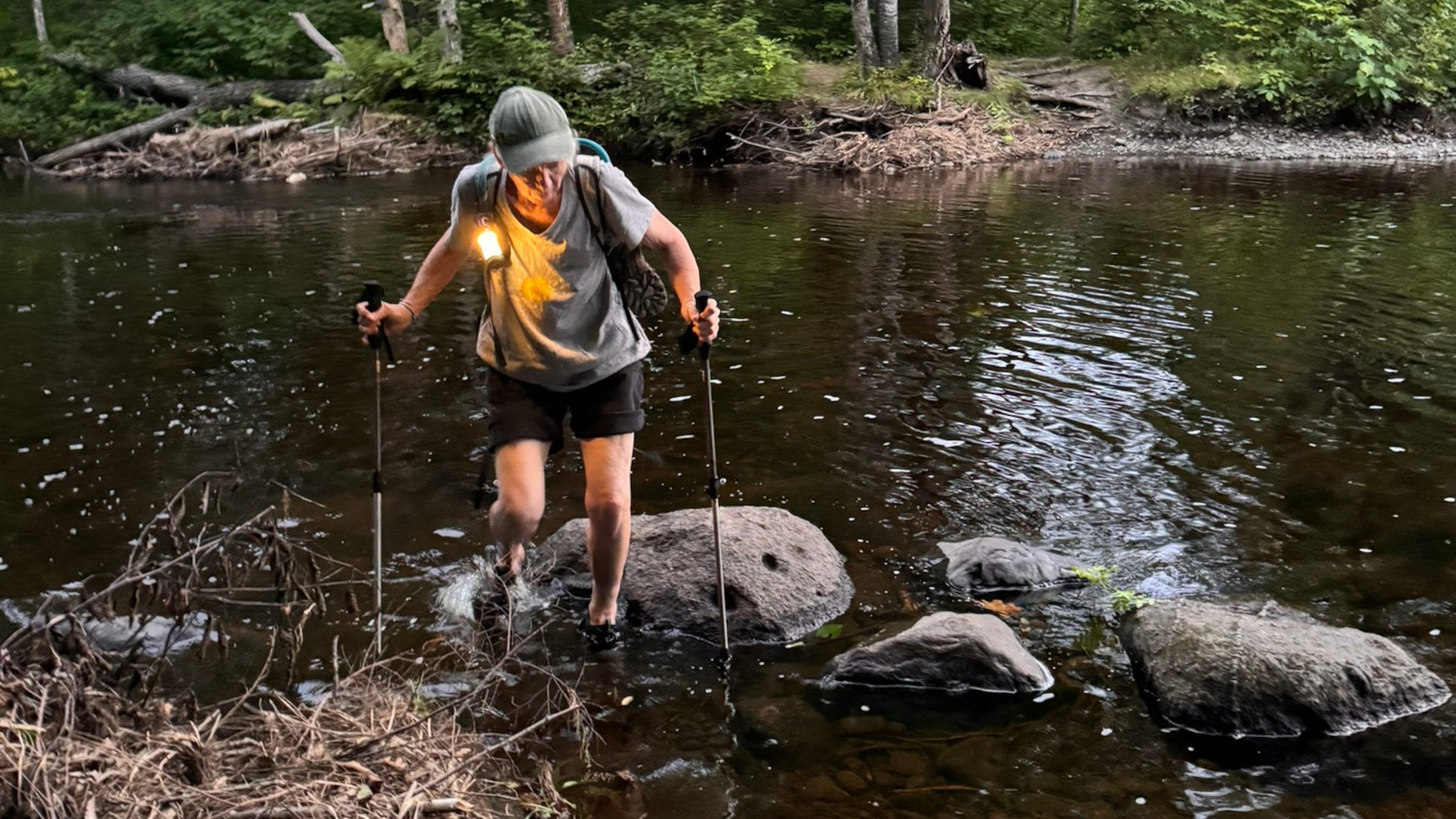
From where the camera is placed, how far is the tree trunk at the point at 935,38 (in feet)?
88.9

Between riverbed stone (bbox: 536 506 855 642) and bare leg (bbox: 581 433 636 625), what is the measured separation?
1.30 ft

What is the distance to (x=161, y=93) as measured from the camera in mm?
30141

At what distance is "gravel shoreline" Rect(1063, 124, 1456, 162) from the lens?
2600cm

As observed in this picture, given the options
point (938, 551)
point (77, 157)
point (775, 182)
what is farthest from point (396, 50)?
point (938, 551)

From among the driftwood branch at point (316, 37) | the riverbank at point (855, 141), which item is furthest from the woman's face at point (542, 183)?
the driftwood branch at point (316, 37)

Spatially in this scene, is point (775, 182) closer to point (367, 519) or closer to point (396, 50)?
point (396, 50)

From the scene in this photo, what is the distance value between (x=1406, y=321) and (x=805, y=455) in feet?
21.2

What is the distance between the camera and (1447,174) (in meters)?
22.7

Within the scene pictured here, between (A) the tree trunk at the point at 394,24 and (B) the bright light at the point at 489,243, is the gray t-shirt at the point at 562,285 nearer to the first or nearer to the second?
(B) the bright light at the point at 489,243

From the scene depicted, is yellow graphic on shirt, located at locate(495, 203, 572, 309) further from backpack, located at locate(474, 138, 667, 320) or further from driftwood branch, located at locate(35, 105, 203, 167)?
driftwood branch, located at locate(35, 105, 203, 167)

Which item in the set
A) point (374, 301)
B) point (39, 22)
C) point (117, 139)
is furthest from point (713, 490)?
point (39, 22)

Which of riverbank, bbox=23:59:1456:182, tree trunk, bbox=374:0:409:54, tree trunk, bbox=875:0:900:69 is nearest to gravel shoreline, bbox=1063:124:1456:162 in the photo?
riverbank, bbox=23:59:1456:182

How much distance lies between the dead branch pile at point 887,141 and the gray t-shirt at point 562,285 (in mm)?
20210

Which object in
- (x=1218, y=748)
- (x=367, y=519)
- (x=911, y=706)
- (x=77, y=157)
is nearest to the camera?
(x=1218, y=748)
